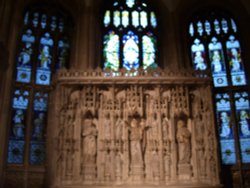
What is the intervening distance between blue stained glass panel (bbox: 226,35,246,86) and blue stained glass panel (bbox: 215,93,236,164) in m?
0.68

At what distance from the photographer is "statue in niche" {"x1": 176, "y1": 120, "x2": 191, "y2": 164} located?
923 centimetres

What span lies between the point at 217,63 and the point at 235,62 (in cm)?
60

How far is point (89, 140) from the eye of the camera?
9.30 metres

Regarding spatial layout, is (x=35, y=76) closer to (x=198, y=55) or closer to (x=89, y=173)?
(x=89, y=173)

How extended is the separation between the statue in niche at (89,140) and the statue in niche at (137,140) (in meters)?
0.91

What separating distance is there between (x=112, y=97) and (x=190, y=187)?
2.92 m

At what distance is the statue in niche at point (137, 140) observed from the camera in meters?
9.21

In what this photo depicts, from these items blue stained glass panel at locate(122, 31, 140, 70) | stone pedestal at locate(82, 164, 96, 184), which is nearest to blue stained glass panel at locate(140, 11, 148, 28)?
blue stained glass panel at locate(122, 31, 140, 70)

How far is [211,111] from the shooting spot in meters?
9.52

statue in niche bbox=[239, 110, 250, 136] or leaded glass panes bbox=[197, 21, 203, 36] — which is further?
leaded glass panes bbox=[197, 21, 203, 36]

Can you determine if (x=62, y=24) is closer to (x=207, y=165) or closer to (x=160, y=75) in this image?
(x=160, y=75)

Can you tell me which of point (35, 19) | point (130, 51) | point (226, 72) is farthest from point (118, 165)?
point (35, 19)

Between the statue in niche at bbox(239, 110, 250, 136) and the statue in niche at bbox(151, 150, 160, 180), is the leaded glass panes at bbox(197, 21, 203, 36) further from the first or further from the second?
the statue in niche at bbox(151, 150, 160, 180)

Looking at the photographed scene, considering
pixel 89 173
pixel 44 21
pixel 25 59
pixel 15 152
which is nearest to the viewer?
pixel 89 173
